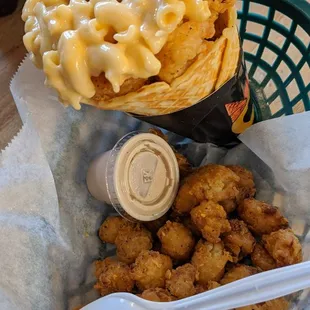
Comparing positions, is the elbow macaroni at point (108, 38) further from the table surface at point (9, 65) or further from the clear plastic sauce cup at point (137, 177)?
the table surface at point (9, 65)

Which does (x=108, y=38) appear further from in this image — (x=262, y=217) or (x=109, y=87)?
(x=262, y=217)

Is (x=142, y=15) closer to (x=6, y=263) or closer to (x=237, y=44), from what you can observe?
(x=237, y=44)

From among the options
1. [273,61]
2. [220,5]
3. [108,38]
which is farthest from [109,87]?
[273,61]

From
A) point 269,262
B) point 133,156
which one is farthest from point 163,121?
point 269,262

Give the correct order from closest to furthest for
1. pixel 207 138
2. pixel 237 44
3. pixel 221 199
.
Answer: pixel 237 44 → pixel 221 199 → pixel 207 138

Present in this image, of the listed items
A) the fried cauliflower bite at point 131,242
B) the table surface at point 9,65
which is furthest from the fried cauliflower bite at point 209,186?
the table surface at point 9,65
